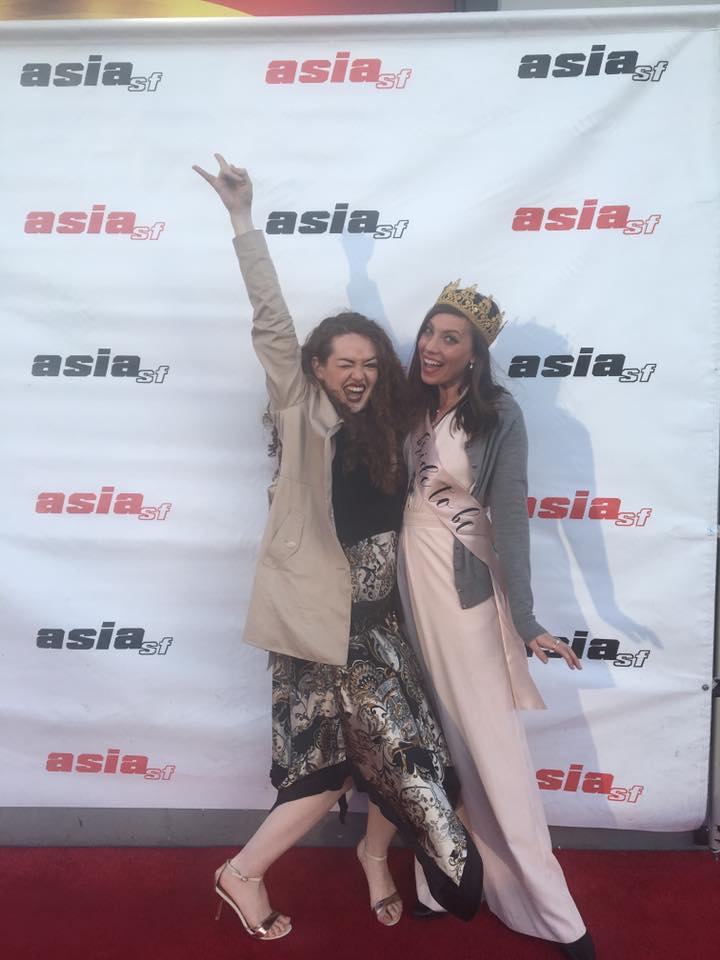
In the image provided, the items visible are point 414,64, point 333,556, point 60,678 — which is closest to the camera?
point 333,556

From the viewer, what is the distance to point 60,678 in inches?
118

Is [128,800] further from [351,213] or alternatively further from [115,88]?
[115,88]

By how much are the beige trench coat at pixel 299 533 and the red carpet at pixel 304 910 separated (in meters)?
0.99

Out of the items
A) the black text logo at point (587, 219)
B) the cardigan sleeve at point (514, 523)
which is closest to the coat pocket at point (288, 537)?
the cardigan sleeve at point (514, 523)

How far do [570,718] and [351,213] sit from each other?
204 cm

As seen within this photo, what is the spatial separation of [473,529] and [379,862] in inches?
46.1

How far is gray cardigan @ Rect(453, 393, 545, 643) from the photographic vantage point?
233 centimetres

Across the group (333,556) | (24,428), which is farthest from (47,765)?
(333,556)

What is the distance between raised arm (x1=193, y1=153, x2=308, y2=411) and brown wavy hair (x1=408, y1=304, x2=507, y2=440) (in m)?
0.41

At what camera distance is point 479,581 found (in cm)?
241

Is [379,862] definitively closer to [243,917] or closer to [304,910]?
[304,910]

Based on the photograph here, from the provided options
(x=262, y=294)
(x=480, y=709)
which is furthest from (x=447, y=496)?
(x=262, y=294)

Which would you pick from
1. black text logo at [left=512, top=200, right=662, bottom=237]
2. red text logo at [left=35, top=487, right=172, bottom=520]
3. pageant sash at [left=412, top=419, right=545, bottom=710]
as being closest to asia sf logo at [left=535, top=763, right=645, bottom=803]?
pageant sash at [left=412, top=419, right=545, bottom=710]

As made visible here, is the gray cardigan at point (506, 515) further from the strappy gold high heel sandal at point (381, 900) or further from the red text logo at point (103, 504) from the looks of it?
the red text logo at point (103, 504)
